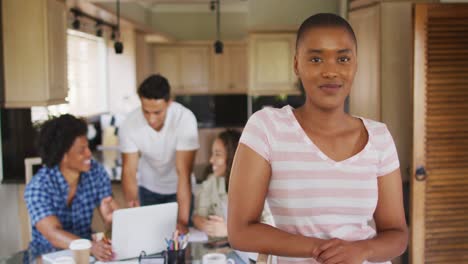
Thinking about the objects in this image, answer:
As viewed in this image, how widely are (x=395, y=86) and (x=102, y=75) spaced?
365 centimetres

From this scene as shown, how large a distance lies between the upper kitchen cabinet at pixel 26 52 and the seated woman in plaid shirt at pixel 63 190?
91cm

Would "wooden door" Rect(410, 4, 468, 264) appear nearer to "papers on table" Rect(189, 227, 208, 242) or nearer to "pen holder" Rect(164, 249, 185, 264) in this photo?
"papers on table" Rect(189, 227, 208, 242)

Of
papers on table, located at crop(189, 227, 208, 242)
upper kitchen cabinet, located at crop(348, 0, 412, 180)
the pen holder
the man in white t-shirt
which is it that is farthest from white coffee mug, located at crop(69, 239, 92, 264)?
upper kitchen cabinet, located at crop(348, 0, 412, 180)

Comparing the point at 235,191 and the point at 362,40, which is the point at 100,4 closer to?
the point at 362,40

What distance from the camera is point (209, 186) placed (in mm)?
2342

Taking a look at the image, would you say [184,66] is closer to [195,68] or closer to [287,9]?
[195,68]

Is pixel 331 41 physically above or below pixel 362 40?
below

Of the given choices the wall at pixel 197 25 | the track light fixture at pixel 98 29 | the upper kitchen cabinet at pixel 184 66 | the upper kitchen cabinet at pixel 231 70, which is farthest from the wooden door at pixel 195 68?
the track light fixture at pixel 98 29

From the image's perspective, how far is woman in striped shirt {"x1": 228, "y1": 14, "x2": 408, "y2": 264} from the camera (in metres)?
0.83

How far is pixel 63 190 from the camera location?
2.13 meters

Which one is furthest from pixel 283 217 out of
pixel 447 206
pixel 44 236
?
pixel 447 206

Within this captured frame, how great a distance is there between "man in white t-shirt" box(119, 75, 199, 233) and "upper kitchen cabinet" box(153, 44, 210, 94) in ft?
13.7

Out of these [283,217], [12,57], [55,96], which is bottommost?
[283,217]

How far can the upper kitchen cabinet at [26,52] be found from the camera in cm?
298
